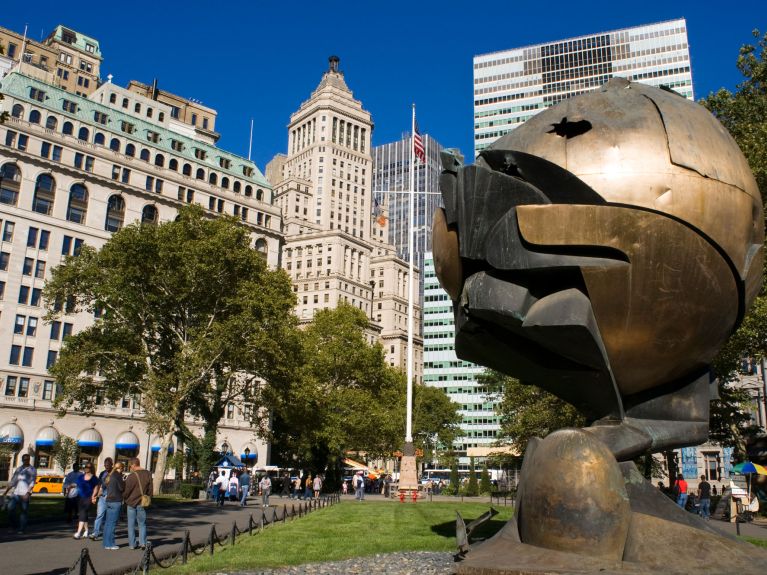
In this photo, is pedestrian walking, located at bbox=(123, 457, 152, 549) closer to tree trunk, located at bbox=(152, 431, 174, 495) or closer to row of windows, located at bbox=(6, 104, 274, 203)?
tree trunk, located at bbox=(152, 431, 174, 495)

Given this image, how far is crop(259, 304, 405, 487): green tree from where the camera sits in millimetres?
49094

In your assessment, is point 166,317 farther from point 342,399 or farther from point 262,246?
point 262,246

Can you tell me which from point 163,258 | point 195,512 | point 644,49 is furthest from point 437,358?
point 195,512

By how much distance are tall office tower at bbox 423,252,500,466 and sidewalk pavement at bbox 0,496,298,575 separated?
99.6m

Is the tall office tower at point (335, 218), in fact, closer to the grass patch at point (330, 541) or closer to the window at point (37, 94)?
the window at point (37, 94)

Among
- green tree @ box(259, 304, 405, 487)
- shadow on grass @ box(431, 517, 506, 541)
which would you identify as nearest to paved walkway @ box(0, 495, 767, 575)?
shadow on grass @ box(431, 517, 506, 541)

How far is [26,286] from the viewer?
5834 centimetres

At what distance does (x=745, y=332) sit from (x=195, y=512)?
2062 cm

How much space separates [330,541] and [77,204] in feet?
184

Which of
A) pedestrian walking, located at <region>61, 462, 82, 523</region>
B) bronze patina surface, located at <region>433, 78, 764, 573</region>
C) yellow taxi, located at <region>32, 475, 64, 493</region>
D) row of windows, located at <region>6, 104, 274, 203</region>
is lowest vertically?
yellow taxi, located at <region>32, 475, 64, 493</region>

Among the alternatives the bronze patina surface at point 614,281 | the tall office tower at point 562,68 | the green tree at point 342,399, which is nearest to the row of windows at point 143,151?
the green tree at point 342,399

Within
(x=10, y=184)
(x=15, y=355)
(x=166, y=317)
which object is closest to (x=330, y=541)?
(x=166, y=317)

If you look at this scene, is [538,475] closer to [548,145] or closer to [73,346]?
[548,145]

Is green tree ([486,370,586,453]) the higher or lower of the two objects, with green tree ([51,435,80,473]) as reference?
higher
